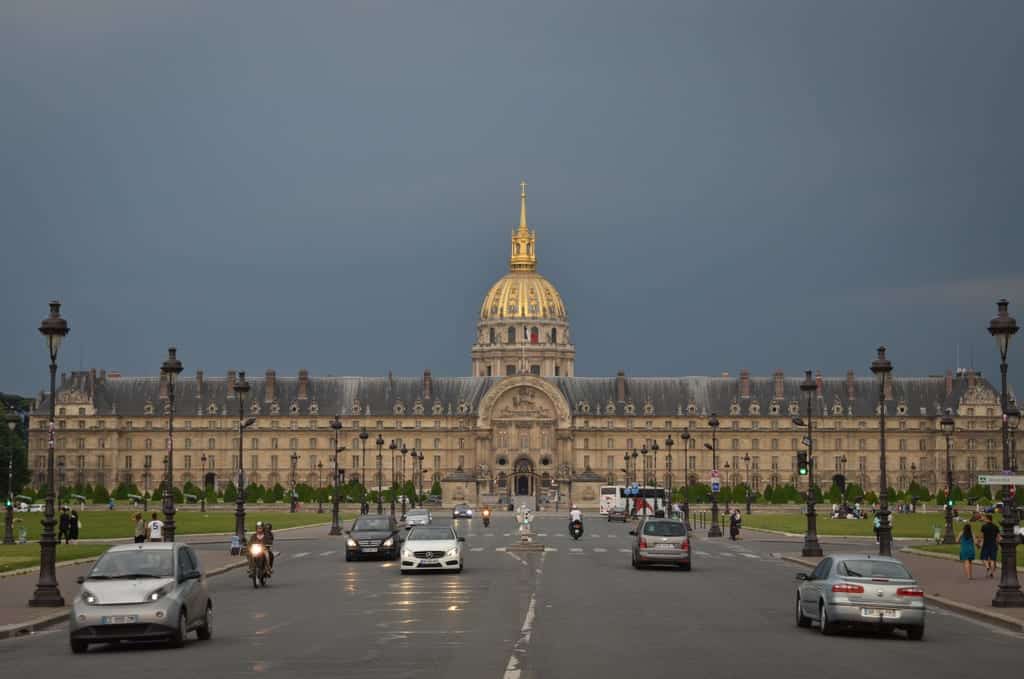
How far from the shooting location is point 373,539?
5309 centimetres

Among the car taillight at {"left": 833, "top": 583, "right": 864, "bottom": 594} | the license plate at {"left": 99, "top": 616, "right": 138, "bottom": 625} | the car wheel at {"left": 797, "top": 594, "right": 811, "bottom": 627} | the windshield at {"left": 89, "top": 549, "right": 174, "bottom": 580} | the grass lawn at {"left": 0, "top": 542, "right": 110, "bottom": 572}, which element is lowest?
the grass lawn at {"left": 0, "top": 542, "right": 110, "bottom": 572}

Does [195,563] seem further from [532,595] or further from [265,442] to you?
[265,442]

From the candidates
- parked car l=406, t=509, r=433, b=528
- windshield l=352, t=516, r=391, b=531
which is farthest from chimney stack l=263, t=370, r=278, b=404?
windshield l=352, t=516, r=391, b=531

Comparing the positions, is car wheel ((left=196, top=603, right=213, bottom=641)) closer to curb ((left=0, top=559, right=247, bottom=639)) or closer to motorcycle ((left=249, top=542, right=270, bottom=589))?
curb ((left=0, top=559, right=247, bottom=639))

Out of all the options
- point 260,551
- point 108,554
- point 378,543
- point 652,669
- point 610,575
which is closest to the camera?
point 652,669

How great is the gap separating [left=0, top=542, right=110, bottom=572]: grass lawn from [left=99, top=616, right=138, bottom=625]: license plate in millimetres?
22539

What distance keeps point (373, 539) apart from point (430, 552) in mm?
8957

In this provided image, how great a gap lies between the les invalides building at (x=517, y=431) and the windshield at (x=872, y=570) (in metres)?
151

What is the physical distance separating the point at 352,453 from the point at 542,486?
818 inches

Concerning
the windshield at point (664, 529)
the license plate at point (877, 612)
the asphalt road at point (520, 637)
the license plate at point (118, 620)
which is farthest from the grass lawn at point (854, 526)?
the license plate at point (118, 620)

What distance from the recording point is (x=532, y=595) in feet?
118

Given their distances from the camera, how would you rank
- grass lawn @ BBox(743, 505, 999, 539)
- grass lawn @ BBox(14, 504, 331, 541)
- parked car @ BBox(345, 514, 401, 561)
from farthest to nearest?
1. grass lawn @ BBox(743, 505, 999, 539)
2. grass lawn @ BBox(14, 504, 331, 541)
3. parked car @ BBox(345, 514, 401, 561)

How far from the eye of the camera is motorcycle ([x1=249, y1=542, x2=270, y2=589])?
40.2m

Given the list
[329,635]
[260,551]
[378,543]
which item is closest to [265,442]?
[378,543]
